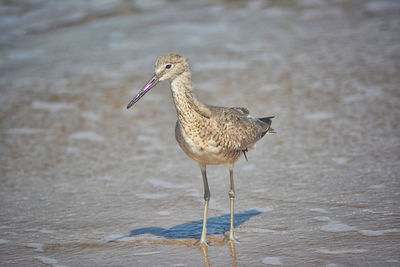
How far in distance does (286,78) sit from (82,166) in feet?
11.8

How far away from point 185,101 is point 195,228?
1.14 meters

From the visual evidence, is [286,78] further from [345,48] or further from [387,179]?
[387,179]

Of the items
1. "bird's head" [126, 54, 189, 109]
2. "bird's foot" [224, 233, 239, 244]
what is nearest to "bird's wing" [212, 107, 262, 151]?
"bird's head" [126, 54, 189, 109]

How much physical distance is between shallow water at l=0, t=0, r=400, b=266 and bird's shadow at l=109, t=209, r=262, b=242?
0.06 feet

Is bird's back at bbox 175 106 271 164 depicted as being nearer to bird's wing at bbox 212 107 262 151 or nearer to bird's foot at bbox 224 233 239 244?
bird's wing at bbox 212 107 262 151

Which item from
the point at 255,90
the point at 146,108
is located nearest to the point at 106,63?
the point at 146,108

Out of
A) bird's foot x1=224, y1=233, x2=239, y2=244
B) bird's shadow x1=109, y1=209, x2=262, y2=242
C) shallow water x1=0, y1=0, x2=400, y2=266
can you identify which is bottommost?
bird's foot x1=224, y1=233, x2=239, y2=244

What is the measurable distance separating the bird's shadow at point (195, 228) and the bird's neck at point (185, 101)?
1.00 meters

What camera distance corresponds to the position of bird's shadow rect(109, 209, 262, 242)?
4984 mm

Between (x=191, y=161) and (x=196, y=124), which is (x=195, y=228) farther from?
(x=191, y=161)

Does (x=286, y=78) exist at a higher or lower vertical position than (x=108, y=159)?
higher

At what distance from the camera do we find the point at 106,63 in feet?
32.2

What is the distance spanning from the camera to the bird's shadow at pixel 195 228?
4984 mm

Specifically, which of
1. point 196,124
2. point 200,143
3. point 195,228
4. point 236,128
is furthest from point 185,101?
point 195,228
